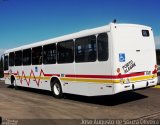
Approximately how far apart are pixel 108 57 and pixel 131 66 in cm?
114

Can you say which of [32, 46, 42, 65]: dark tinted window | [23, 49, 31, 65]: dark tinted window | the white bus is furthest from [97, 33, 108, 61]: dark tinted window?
[23, 49, 31, 65]: dark tinted window

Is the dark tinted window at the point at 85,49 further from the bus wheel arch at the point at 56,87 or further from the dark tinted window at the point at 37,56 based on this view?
the dark tinted window at the point at 37,56

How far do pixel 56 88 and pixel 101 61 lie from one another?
14.1 ft

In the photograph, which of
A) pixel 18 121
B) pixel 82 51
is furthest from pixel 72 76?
pixel 18 121

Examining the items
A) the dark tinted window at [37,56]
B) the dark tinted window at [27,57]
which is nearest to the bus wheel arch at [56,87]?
the dark tinted window at [37,56]

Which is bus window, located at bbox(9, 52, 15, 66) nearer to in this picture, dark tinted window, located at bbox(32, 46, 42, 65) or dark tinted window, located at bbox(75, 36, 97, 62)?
dark tinted window, located at bbox(32, 46, 42, 65)

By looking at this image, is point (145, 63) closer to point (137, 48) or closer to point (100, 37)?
point (137, 48)

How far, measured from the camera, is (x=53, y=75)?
50.5ft

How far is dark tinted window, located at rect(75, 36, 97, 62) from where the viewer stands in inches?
483

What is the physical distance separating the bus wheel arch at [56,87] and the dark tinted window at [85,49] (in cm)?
231

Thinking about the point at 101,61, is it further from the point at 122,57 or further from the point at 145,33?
the point at 145,33

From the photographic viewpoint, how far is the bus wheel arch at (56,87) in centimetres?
1498

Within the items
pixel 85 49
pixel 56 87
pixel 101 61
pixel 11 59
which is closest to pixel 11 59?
pixel 11 59

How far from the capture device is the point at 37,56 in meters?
17.1
